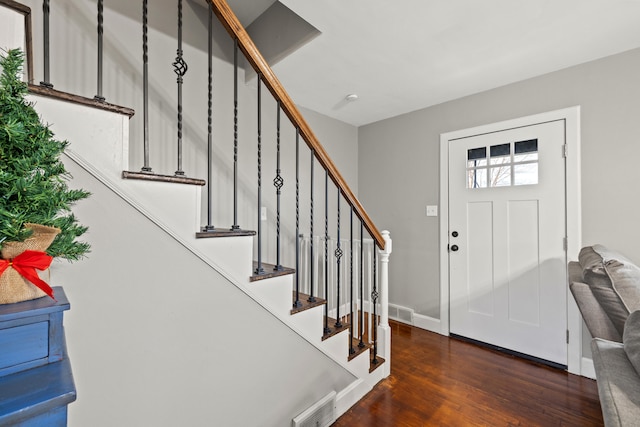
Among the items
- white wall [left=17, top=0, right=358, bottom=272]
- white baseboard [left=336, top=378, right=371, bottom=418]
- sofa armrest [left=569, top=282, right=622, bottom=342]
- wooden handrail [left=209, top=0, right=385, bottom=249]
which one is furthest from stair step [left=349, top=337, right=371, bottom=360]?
sofa armrest [left=569, top=282, right=622, bottom=342]

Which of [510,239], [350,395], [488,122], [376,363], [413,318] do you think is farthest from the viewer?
[413,318]

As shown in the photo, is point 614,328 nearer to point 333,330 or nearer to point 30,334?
point 333,330

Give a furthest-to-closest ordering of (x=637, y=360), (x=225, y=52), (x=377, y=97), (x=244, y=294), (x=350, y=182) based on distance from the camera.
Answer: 1. (x=350, y=182)
2. (x=377, y=97)
3. (x=225, y=52)
4. (x=244, y=294)
5. (x=637, y=360)

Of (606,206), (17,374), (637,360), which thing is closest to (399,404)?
(637,360)

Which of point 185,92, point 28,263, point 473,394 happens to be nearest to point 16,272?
point 28,263

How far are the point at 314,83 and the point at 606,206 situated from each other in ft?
8.06

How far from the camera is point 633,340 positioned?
1.00 metres

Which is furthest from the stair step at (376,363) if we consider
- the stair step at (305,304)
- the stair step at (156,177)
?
the stair step at (156,177)

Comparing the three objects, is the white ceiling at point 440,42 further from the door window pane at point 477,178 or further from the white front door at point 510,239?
the door window pane at point 477,178

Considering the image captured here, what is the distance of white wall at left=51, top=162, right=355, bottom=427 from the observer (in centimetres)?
88

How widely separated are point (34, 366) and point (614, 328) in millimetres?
2169

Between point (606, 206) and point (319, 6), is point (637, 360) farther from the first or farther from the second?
point (319, 6)

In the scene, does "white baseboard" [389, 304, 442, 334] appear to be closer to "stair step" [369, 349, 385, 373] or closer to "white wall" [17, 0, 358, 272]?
"stair step" [369, 349, 385, 373]

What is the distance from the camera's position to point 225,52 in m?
2.33
